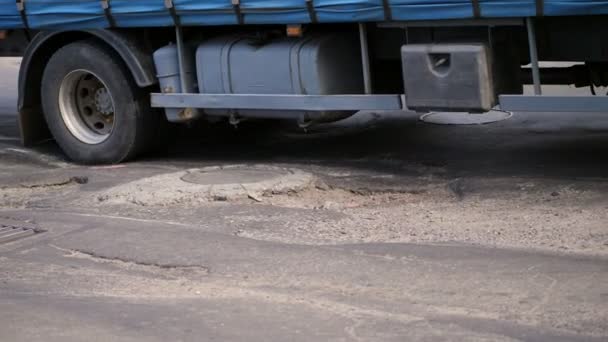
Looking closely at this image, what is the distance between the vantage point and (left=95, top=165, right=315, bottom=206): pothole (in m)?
8.27

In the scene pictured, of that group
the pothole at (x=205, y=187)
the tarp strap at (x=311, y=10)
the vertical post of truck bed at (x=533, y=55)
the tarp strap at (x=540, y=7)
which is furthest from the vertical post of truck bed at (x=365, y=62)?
the tarp strap at (x=540, y=7)

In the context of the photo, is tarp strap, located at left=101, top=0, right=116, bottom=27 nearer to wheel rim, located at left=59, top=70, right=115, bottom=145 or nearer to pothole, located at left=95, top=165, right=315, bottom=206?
wheel rim, located at left=59, top=70, right=115, bottom=145

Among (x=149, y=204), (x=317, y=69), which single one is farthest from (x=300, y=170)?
(x=149, y=204)

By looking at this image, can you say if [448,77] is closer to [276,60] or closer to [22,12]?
[276,60]

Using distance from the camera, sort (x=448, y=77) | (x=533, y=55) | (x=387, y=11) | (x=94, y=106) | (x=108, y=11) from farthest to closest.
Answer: (x=94, y=106)
(x=108, y=11)
(x=387, y=11)
(x=448, y=77)
(x=533, y=55)

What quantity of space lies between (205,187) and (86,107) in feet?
8.17

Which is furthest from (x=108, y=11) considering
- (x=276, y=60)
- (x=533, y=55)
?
(x=533, y=55)

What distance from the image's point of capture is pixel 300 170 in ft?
30.0

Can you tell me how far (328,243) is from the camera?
272 inches

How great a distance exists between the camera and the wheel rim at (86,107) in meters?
10.3

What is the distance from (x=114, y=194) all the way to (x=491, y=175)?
117 inches

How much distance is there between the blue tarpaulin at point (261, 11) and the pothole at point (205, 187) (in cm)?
128

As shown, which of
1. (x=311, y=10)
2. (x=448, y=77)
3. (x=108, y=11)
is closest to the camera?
(x=448, y=77)

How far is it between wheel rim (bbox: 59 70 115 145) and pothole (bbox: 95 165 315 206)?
1498 mm
